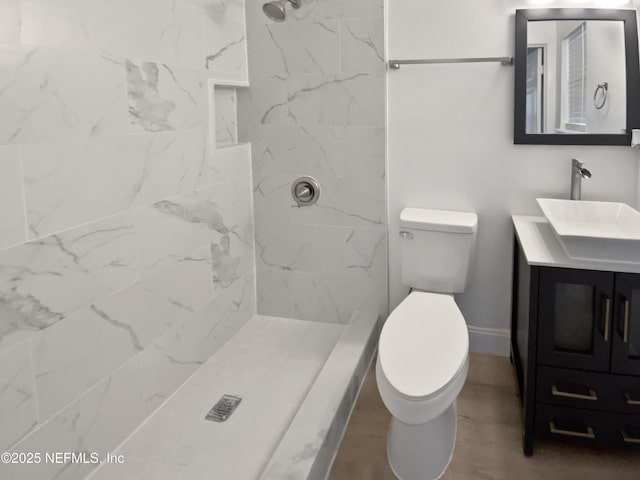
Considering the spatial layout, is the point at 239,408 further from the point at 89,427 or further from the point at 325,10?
the point at 325,10

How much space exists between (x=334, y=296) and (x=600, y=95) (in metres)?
1.60

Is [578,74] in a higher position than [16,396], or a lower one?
higher

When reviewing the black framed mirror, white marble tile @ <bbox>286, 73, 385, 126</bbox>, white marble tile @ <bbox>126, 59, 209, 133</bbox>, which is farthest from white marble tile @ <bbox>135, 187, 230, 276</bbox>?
the black framed mirror

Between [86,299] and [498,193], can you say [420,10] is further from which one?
[86,299]

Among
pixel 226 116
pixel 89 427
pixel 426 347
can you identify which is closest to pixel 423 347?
pixel 426 347

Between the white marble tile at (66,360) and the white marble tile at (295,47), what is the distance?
159 centimetres

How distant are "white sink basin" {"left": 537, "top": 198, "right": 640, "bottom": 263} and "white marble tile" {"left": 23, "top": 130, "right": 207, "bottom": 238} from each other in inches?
59.2

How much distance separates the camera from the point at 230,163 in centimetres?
283

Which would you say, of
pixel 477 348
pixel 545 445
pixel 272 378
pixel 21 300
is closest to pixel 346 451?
pixel 272 378

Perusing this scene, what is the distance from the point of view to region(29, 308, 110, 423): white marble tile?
1.75 meters

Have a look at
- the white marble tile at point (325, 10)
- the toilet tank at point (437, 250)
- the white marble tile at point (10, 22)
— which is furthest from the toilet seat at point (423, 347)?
the white marble tile at point (10, 22)

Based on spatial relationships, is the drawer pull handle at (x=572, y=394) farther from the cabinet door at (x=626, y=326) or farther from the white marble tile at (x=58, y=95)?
the white marble tile at (x=58, y=95)

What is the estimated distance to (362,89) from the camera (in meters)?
2.81

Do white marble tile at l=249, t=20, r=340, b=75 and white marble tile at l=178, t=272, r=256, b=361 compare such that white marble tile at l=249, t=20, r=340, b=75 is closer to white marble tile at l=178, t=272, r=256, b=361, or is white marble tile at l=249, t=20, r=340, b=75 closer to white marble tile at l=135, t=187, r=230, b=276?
white marble tile at l=135, t=187, r=230, b=276
